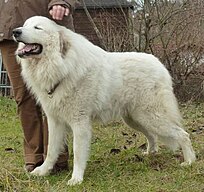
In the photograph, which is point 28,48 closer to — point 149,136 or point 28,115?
point 28,115

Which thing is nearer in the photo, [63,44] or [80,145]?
[63,44]

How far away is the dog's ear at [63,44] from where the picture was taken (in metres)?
4.48

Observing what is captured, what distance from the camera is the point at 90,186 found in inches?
176

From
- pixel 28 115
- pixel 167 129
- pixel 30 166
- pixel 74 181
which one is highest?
pixel 28 115

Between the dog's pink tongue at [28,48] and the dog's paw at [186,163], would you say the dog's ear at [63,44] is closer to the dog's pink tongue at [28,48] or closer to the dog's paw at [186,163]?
the dog's pink tongue at [28,48]

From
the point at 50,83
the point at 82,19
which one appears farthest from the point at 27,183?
the point at 82,19

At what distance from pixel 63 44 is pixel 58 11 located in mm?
310

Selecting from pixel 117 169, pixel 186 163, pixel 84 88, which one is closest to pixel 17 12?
pixel 84 88

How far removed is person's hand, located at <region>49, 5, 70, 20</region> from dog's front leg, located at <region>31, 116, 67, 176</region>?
Result: 109 cm

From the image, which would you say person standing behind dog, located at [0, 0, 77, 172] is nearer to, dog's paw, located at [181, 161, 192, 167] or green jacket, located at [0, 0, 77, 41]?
green jacket, located at [0, 0, 77, 41]

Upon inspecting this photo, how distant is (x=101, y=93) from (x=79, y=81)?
27 cm

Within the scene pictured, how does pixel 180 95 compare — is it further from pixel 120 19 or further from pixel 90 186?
pixel 90 186

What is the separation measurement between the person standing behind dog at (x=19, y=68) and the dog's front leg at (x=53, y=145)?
144mm

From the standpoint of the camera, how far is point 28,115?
5.02 m
